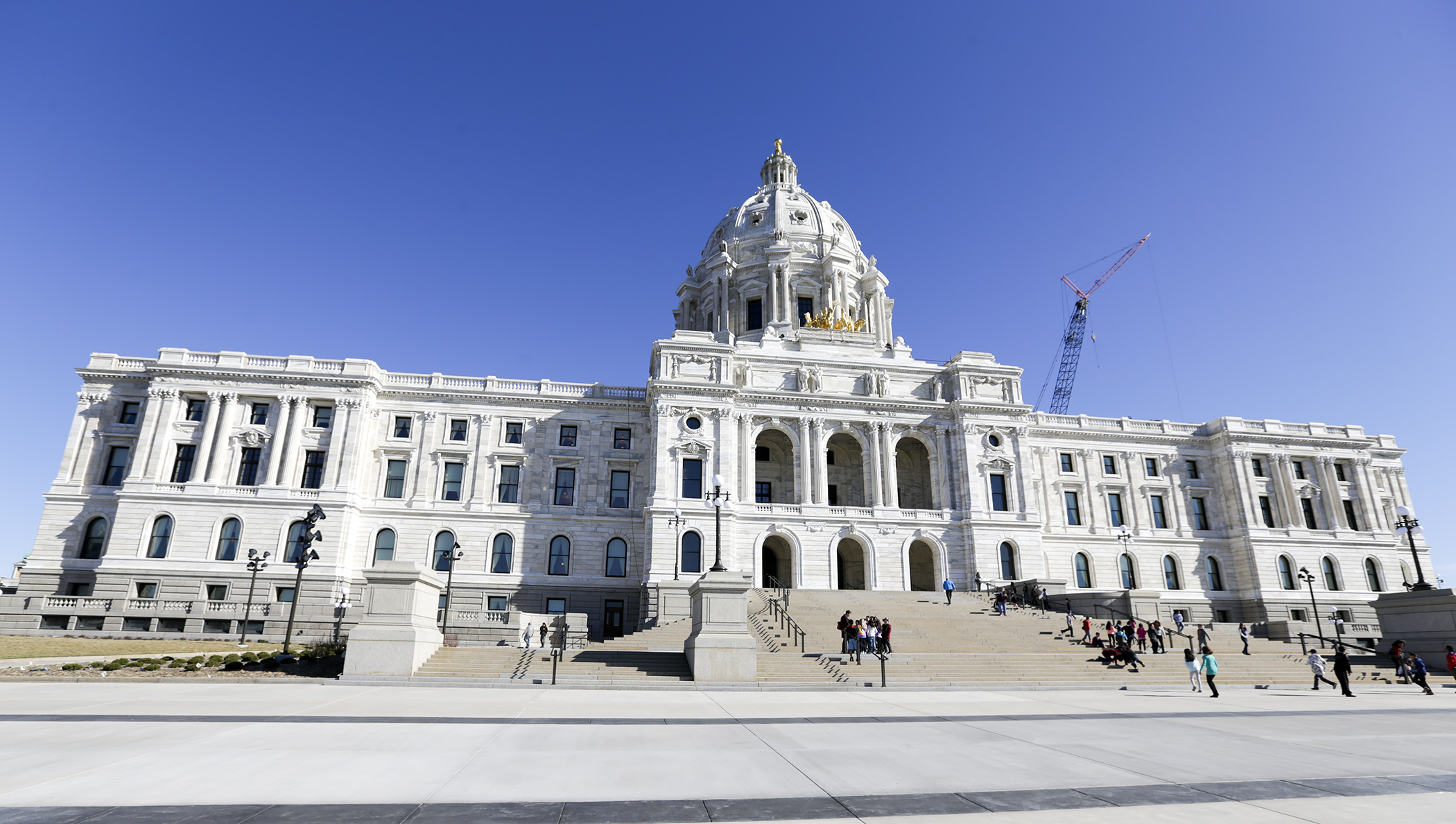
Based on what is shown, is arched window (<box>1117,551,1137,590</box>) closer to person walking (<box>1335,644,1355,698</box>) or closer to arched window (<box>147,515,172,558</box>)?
person walking (<box>1335,644,1355,698</box>)

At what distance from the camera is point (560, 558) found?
48.2 m

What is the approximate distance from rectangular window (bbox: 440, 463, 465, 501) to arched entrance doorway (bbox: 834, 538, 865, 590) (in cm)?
2552

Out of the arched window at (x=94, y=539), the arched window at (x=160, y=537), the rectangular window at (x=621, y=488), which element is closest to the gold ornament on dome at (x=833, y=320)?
the rectangular window at (x=621, y=488)

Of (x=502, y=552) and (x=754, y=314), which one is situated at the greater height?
(x=754, y=314)

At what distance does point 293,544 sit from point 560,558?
1570cm

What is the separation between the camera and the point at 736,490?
46938 millimetres

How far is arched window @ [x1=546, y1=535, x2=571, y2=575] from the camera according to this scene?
157 feet

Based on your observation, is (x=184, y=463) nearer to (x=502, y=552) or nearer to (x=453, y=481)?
(x=453, y=481)

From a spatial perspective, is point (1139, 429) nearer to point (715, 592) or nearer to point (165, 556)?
point (715, 592)

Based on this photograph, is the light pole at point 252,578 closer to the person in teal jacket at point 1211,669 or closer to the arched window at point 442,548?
the arched window at point 442,548

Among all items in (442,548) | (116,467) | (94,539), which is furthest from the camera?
(442,548)

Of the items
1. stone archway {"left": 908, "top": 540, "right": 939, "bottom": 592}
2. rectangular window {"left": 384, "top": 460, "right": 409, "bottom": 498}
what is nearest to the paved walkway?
rectangular window {"left": 384, "top": 460, "right": 409, "bottom": 498}

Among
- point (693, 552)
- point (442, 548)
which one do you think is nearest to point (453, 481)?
point (442, 548)

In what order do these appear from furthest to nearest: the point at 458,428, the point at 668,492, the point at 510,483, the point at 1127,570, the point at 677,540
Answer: the point at 1127,570, the point at 458,428, the point at 510,483, the point at 668,492, the point at 677,540
